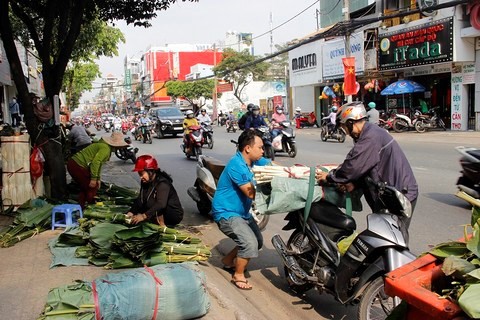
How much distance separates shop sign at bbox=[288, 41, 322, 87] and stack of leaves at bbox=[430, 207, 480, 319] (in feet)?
100

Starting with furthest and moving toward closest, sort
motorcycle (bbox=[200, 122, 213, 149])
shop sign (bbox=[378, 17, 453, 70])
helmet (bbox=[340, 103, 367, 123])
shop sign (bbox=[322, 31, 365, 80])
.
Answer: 1. shop sign (bbox=[322, 31, 365, 80])
2. shop sign (bbox=[378, 17, 453, 70])
3. motorcycle (bbox=[200, 122, 213, 149])
4. helmet (bbox=[340, 103, 367, 123])

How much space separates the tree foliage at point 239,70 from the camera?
165 feet

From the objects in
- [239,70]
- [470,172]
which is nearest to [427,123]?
[470,172]

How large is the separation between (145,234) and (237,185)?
0.97 metres

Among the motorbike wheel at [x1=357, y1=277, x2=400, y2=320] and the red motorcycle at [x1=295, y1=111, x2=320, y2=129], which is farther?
the red motorcycle at [x1=295, y1=111, x2=320, y2=129]

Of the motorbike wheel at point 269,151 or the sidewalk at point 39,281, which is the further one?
the motorbike wheel at point 269,151

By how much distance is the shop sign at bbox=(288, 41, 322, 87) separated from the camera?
107 feet

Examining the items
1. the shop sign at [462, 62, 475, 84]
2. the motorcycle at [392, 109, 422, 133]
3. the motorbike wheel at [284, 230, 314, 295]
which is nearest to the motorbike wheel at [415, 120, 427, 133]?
the motorcycle at [392, 109, 422, 133]

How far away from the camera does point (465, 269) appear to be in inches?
86.4

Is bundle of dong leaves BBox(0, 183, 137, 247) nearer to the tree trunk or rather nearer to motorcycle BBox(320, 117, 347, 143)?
the tree trunk

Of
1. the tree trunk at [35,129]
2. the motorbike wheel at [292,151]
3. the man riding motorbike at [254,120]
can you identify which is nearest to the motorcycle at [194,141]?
the man riding motorbike at [254,120]

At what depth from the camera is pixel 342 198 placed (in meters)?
4.16

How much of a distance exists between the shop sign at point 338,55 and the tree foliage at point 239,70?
16689 millimetres

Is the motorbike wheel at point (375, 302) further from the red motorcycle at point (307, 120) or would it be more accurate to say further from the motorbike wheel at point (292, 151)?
the red motorcycle at point (307, 120)
